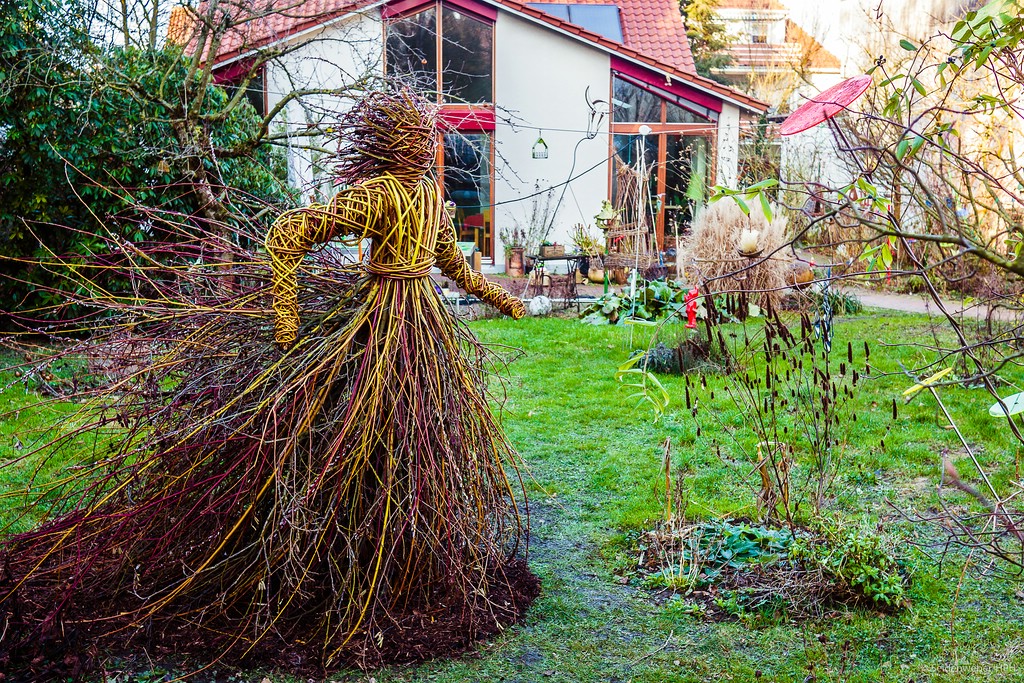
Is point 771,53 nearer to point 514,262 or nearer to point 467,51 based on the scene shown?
point 467,51

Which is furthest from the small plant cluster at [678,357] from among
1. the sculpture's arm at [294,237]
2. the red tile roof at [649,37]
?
the red tile roof at [649,37]

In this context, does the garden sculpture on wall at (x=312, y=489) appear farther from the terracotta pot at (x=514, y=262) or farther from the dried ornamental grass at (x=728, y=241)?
the terracotta pot at (x=514, y=262)

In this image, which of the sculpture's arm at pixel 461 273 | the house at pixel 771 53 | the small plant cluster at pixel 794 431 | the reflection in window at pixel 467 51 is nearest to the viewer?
the sculpture's arm at pixel 461 273

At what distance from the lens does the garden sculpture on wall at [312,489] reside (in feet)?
10.5

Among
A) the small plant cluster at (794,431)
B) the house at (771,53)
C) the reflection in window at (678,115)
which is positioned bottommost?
the small plant cluster at (794,431)

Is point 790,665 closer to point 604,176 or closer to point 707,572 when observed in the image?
point 707,572

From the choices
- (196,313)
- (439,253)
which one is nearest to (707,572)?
(439,253)

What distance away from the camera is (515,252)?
15.3 m

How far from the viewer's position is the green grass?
3.27 metres

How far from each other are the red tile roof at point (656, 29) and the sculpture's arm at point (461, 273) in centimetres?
1443

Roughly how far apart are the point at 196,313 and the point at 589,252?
12.2 m

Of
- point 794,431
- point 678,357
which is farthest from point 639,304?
point 794,431

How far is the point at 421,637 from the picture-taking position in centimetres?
332

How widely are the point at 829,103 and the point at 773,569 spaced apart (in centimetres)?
274
